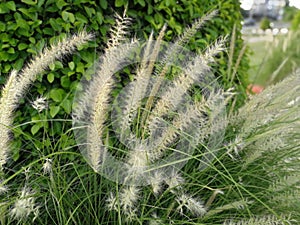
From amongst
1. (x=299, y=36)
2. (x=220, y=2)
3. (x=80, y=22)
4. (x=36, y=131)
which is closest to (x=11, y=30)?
(x=80, y=22)

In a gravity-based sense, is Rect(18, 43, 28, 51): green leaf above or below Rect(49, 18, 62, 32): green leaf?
below

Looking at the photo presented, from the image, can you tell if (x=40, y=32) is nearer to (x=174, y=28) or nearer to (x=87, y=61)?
(x=87, y=61)

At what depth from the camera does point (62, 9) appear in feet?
5.66

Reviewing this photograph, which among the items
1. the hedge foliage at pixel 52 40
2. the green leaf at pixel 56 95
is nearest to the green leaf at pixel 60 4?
the hedge foliage at pixel 52 40

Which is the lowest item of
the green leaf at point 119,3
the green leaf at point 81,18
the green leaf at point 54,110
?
the green leaf at point 54,110

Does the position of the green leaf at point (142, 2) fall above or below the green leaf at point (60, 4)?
above

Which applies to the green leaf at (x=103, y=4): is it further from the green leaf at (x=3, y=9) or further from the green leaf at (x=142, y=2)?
the green leaf at (x=3, y=9)

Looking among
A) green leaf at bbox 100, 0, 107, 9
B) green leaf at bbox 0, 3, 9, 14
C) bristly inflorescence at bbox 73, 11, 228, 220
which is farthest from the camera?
green leaf at bbox 100, 0, 107, 9

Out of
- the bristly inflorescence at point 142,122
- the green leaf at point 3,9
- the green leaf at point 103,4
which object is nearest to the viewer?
the bristly inflorescence at point 142,122

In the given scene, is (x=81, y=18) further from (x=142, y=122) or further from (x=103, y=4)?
(x=142, y=122)

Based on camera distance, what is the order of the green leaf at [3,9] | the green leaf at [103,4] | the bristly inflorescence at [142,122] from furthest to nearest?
the green leaf at [103,4] → the green leaf at [3,9] → the bristly inflorescence at [142,122]

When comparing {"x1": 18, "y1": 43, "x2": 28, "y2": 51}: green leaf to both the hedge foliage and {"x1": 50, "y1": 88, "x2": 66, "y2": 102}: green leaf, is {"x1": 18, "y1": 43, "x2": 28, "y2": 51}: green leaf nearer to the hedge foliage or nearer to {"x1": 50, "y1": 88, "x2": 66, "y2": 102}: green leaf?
the hedge foliage

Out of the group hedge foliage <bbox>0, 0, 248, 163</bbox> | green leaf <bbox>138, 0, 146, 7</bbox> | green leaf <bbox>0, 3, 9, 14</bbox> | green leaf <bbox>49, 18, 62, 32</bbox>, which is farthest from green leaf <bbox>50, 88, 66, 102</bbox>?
green leaf <bbox>138, 0, 146, 7</bbox>

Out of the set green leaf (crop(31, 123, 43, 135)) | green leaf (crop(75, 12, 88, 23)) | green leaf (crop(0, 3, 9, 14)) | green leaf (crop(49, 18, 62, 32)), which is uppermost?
green leaf (crop(75, 12, 88, 23))
